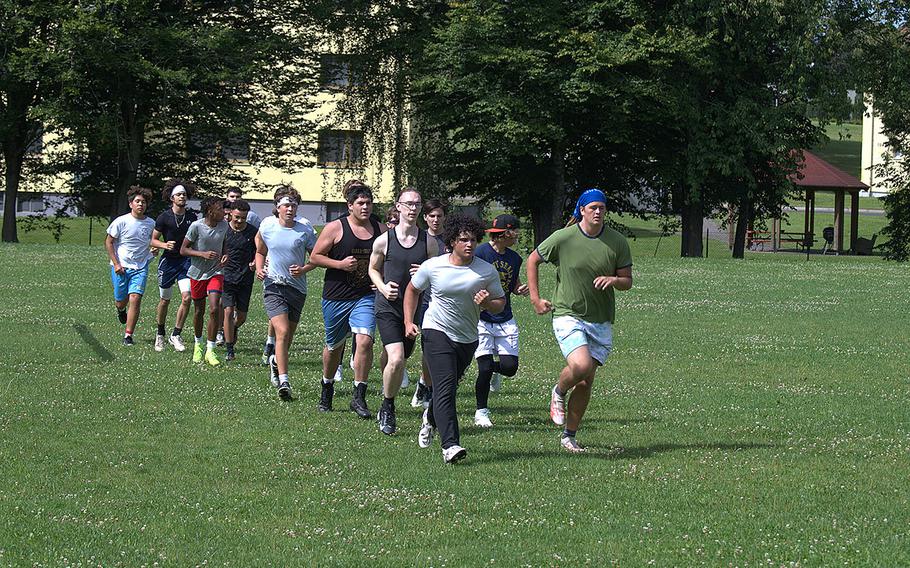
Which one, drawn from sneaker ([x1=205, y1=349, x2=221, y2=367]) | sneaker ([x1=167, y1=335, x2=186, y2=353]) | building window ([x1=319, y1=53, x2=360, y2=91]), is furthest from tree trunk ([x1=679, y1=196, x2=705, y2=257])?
sneaker ([x1=205, y1=349, x2=221, y2=367])

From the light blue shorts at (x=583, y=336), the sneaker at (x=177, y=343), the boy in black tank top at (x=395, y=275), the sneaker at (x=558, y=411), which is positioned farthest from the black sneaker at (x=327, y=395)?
the sneaker at (x=177, y=343)

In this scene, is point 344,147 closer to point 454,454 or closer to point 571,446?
point 571,446

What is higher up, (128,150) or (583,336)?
(128,150)

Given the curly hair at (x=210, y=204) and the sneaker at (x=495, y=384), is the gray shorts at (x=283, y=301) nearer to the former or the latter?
the sneaker at (x=495, y=384)

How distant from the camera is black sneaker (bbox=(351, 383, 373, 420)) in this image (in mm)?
11805

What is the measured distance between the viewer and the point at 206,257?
1558 centimetres

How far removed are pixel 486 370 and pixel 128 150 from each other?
124 feet

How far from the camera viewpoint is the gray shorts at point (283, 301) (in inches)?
503

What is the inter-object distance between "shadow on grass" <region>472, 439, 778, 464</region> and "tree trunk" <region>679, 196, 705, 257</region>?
124 feet

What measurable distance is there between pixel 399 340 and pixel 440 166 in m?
37.9

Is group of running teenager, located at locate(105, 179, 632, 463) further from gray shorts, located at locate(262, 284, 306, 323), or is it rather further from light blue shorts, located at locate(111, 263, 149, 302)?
light blue shorts, located at locate(111, 263, 149, 302)

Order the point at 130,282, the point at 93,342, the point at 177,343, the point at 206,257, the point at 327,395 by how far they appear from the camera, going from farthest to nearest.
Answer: the point at 93,342, the point at 130,282, the point at 177,343, the point at 206,257, the point at 327,395

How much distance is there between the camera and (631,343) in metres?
18.7

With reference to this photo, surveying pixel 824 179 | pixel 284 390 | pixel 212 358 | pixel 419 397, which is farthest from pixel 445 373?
pixel 824 179
